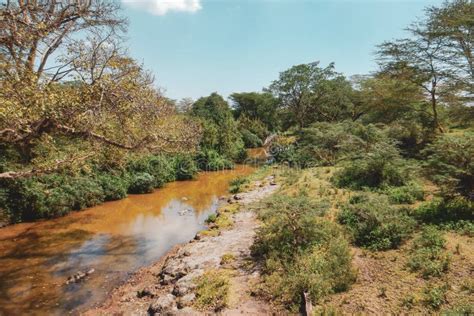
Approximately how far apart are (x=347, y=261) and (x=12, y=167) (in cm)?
1294

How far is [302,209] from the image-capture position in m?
7.12

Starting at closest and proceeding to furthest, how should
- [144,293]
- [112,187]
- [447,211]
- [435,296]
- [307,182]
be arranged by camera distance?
1. [435,296]
2. [144,293]
3. [447,211]
4. [307,182]
5. [112,187]

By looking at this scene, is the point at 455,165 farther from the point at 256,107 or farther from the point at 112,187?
the point at 256,107

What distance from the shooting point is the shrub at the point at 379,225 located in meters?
6.87

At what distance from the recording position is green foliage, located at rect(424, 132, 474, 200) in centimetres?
754

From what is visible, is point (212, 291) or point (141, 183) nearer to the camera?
point (212, 291)

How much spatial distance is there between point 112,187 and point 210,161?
991cm

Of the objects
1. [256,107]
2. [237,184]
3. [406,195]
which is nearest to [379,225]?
[406,195]

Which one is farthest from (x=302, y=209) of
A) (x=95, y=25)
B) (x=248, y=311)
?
(x=95, y=25)

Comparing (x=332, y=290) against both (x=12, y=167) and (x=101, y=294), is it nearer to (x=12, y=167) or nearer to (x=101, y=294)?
(x=101, y=294)

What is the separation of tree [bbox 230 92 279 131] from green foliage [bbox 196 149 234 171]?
59.0ft

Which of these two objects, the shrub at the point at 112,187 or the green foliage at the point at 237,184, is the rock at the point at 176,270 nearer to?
the green foliage at the point at 237,184

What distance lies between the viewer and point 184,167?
72.9 ft

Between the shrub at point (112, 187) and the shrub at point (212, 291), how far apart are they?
11.4 metres
